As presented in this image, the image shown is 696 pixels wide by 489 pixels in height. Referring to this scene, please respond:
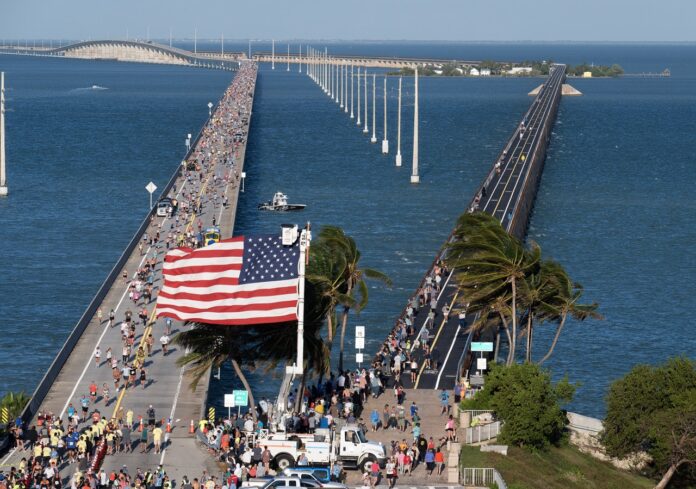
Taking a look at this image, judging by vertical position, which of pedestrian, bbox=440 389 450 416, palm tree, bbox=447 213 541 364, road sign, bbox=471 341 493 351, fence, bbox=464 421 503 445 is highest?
palm tree, bbox=447 213 541 364

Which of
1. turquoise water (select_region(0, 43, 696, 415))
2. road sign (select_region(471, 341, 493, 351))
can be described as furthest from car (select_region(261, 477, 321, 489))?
turquoise water (select_region(0, 43, 696, 415))

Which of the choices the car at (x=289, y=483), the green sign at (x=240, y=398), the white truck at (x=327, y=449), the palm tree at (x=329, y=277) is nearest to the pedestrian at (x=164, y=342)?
the palm tree at (x=329, y=277)

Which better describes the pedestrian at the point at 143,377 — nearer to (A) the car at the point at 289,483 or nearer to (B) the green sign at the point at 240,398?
(B) the green sign at the point at 240,398

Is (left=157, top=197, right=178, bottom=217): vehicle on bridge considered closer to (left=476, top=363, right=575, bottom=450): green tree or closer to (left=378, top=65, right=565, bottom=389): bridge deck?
Answer: (left=378, top=65, right=565, bottom=389): bridge deck

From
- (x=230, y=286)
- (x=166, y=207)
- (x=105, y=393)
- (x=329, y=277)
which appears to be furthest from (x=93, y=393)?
(x=166, y=207)

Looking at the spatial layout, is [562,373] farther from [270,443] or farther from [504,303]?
[270,443]
